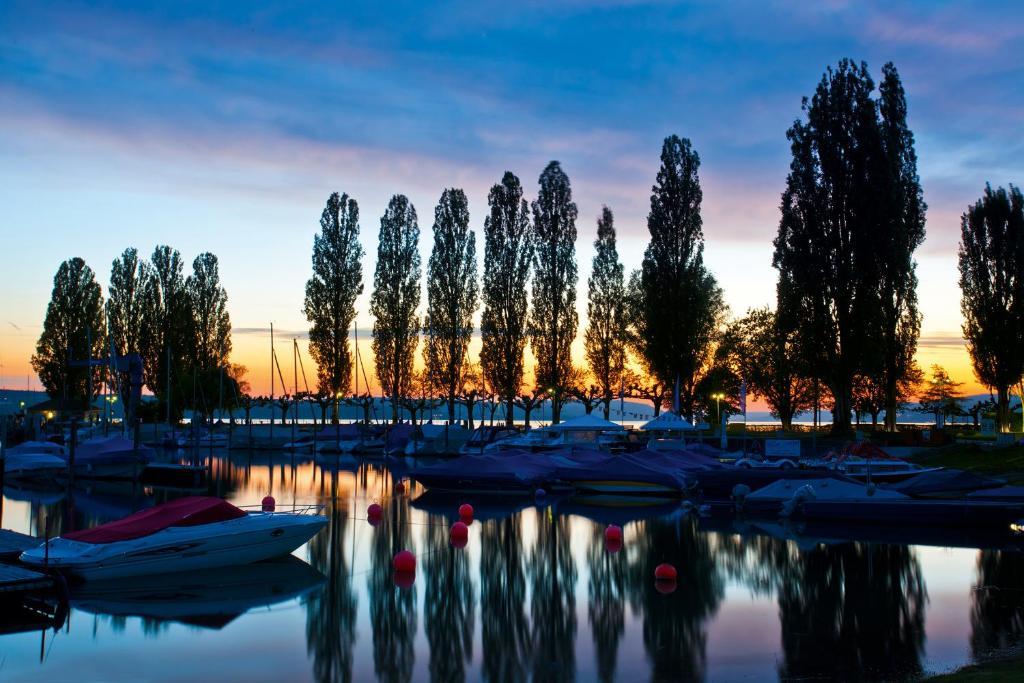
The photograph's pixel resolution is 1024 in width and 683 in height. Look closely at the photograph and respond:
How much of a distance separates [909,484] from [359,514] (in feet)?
56.2

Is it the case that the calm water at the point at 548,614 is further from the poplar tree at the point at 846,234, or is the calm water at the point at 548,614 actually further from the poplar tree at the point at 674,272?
the poplar tree at the point at 674,272

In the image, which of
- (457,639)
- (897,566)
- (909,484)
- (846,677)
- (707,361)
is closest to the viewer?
(846,677)

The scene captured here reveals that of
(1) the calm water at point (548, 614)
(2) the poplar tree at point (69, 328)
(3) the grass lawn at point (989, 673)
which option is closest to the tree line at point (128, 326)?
(2) the poplar tree at point (69, 328)

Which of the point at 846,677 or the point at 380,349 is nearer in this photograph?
the point at 846,677

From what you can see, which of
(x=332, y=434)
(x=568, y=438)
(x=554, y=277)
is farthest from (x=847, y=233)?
(x=332, y=434)

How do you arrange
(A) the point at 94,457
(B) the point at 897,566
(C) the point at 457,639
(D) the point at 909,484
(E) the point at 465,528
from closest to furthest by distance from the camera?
(C) the point at 457,639 → (B) the point at 897,566 → (E) the point at 465,528 → (D) the point at 909,484 → (A) the point at 94,457

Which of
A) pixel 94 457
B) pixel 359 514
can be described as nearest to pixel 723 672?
pixel 359 514

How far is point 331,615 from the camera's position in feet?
48.2

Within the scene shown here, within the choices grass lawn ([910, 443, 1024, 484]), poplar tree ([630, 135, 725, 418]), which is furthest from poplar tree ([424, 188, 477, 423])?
grass lawn ([910, 443, 1024, 484])

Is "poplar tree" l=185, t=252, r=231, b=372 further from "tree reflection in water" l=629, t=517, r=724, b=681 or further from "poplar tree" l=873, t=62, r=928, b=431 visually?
"tree reflection in water" l=629, t=517, r=724, b=681

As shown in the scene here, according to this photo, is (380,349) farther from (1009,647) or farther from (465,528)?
(1009,647)

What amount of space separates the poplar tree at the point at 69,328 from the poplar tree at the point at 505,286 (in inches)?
1365

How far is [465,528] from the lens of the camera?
2339cm

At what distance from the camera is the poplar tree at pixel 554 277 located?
6544 centimetres
